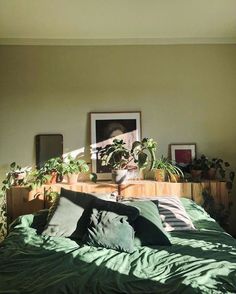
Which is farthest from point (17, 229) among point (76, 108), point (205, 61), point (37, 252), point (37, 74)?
point (205, 61)

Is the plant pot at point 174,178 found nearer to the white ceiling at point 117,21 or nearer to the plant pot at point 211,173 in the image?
the plant pot at point 211,173

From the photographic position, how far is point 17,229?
2.62 meters

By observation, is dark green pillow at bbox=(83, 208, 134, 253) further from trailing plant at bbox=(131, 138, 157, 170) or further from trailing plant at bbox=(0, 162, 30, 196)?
trailing plant at bbox=(0, 162, 30, 196)

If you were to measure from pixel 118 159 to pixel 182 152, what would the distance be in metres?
0.77

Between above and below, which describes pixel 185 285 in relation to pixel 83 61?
below

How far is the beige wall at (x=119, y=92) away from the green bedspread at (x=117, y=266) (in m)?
1.42

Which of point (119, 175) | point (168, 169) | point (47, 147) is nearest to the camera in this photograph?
point (119, 175)

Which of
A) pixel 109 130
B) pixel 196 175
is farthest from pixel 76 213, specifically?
pixel 196 175

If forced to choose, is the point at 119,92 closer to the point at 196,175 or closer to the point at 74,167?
the point at 74,167

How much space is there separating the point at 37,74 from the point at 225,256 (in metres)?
2.76

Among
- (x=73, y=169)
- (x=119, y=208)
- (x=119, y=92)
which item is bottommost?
(x=119, y=208)

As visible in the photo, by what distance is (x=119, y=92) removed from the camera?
3.71 metres

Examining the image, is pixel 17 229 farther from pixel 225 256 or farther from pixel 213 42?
pixel 213 42

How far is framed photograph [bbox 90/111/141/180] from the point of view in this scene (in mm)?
3664
